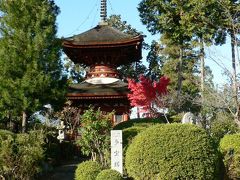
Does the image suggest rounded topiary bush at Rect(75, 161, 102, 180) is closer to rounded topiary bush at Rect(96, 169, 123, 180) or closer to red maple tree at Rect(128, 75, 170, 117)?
rounded topiary bush at Rect(96, 169, 123, 180)

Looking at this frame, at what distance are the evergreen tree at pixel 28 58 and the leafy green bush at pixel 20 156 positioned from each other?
1.97 metres

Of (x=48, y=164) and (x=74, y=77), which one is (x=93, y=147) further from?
(x=74, y=77)

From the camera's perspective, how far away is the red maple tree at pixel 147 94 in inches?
717

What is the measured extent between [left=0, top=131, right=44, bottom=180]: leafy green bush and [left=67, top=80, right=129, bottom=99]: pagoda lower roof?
7.58 m

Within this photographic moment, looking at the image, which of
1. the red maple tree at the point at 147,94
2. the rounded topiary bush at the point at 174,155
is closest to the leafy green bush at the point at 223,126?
the red maple tree at the point at 147,94

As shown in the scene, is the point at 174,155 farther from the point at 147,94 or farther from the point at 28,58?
the point at 147,94

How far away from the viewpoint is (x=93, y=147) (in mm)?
12781

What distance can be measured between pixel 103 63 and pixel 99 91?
93.1 inches

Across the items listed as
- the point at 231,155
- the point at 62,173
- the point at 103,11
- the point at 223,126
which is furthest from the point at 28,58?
the point at 103,11

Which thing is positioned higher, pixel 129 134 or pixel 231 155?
pixel 129 134

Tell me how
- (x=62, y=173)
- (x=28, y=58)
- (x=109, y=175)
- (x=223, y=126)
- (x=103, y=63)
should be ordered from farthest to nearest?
1. (x=103, y=63)
2. (x=223, y=126)
3. (x=62, y=173)
4. (x=28, y=58)
5. (x=109, y=175)

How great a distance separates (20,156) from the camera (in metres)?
12.4

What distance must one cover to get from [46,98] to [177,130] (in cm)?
652

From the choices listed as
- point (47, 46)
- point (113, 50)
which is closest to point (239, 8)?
point (113, 50)
